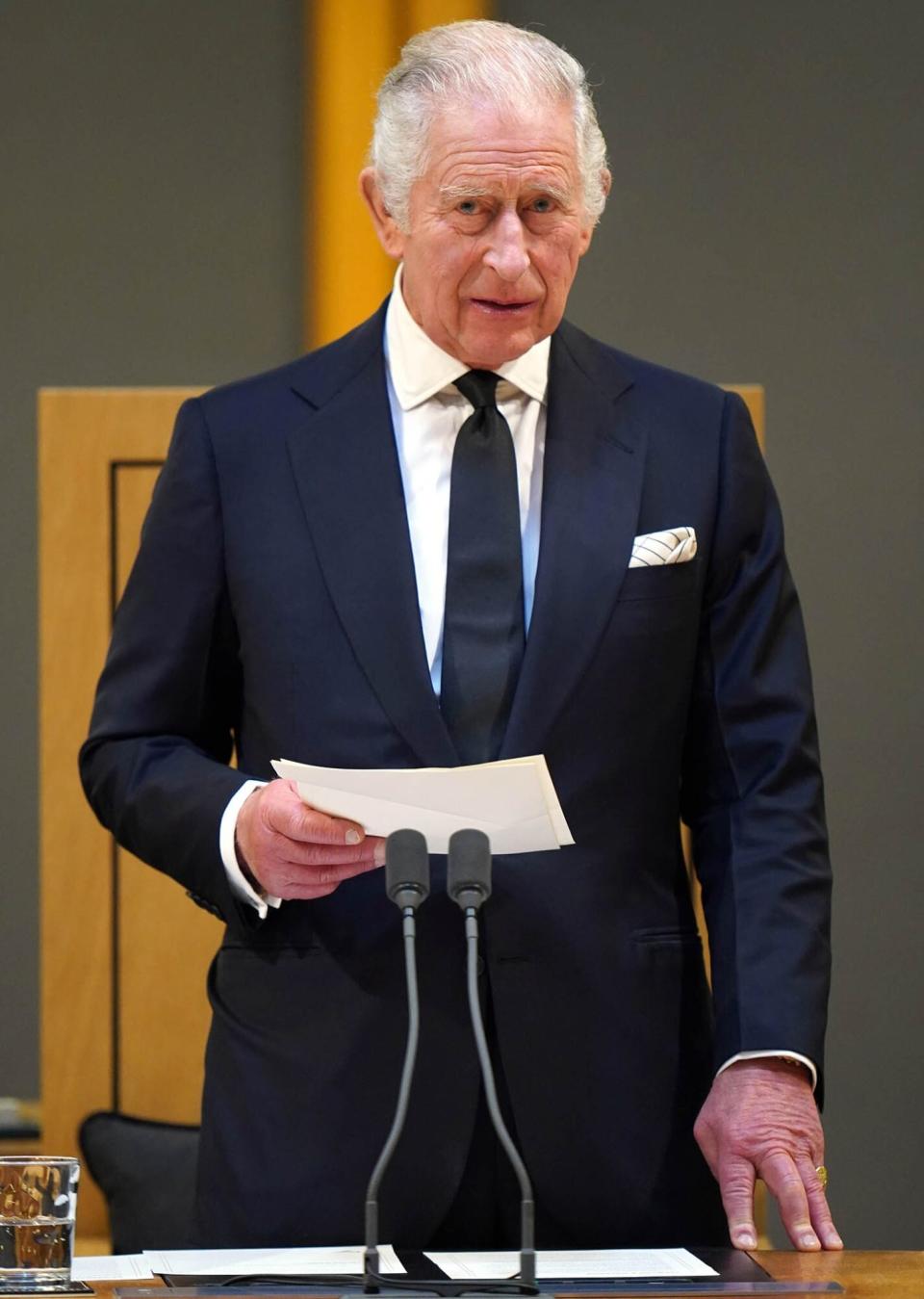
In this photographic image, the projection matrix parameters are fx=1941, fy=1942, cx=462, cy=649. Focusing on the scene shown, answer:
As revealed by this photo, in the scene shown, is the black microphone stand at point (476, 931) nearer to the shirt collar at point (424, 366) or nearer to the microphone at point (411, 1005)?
the microphone at point (411, 1005)

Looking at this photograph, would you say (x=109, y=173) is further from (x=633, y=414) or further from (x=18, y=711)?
(x=633, y=414)

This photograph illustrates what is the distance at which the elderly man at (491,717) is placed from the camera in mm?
1812

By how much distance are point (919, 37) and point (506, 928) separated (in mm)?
3090

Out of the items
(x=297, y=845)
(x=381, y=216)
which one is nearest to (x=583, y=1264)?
(x=297, y=845)

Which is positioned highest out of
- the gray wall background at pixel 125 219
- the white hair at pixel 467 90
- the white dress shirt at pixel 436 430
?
the gray wall background at pixel 125 219

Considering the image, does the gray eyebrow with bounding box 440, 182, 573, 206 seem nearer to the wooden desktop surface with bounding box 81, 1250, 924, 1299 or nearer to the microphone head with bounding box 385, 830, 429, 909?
the microphone head with bounding box 385, 830, 429, 909

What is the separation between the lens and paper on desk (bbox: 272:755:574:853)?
1495 millimetres

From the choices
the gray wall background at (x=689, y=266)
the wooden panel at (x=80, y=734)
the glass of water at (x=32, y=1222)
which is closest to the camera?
the glass of water at (x=32, y=1222)

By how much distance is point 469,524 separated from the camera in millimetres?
1927

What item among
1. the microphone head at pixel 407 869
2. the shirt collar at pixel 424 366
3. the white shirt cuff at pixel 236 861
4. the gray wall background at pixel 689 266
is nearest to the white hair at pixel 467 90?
the shirt collar at pixel 424 366

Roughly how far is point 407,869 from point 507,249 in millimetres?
719

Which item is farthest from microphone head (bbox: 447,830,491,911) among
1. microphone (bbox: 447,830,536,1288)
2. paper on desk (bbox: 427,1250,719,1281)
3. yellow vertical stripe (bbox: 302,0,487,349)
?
yellow vertical stripe (bbox: 302,0,487,349)

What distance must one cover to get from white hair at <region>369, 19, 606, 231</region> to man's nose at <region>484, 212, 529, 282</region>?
0.34 ft

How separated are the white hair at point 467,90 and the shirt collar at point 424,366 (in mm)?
110
